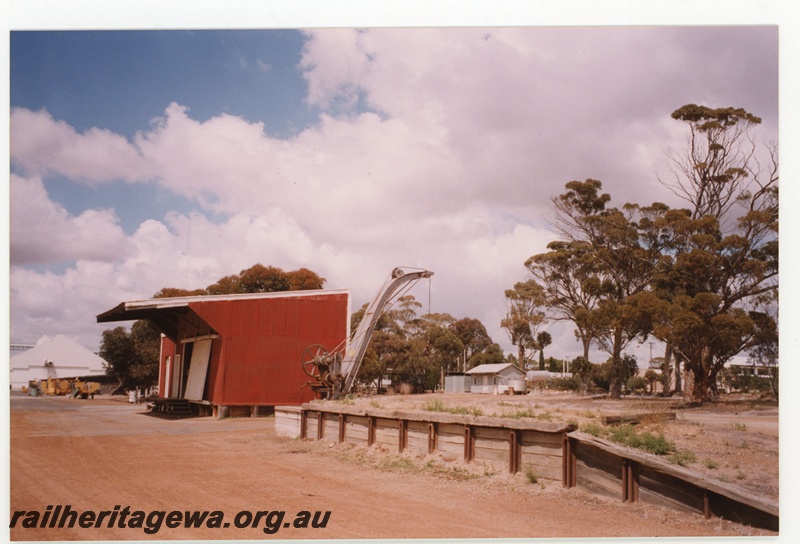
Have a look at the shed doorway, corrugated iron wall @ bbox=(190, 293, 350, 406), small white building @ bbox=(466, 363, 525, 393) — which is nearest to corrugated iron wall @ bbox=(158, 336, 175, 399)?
the shed doorway

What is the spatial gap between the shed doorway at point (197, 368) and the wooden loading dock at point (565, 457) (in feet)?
50.3

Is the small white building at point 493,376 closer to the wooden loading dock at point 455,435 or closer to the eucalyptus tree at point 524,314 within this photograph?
the eucalyptus tree at point 524,314

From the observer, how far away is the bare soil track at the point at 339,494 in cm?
864

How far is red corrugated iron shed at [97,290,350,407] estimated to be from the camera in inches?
1035

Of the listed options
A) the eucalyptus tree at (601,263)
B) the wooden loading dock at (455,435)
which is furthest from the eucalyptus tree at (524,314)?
the wooden loading dock at (455,435)

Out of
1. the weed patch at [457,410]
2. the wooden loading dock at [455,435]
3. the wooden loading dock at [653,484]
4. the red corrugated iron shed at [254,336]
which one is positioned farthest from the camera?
the red corrugated iron shed at [254,336]

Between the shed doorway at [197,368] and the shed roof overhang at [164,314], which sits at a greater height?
the shed roof overhang at [164,314]

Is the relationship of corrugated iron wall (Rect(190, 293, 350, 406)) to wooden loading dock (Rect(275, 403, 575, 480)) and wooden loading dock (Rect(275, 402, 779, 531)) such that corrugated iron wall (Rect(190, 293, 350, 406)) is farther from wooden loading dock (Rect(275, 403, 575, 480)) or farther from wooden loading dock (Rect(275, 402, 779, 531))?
wooden loading dock (Rect(275, 402, 779, 531))

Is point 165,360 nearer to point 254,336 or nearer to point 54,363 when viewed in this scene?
point 254,336

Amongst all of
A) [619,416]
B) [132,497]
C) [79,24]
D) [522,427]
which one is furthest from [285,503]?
[79,24]

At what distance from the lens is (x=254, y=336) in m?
26.9

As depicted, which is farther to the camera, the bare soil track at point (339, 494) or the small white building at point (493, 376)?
the small white building at point (493, 376)

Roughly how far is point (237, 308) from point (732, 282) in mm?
18562

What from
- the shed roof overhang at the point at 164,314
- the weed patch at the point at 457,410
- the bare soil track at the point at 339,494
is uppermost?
the shed roof overhang at the point at 164,314
